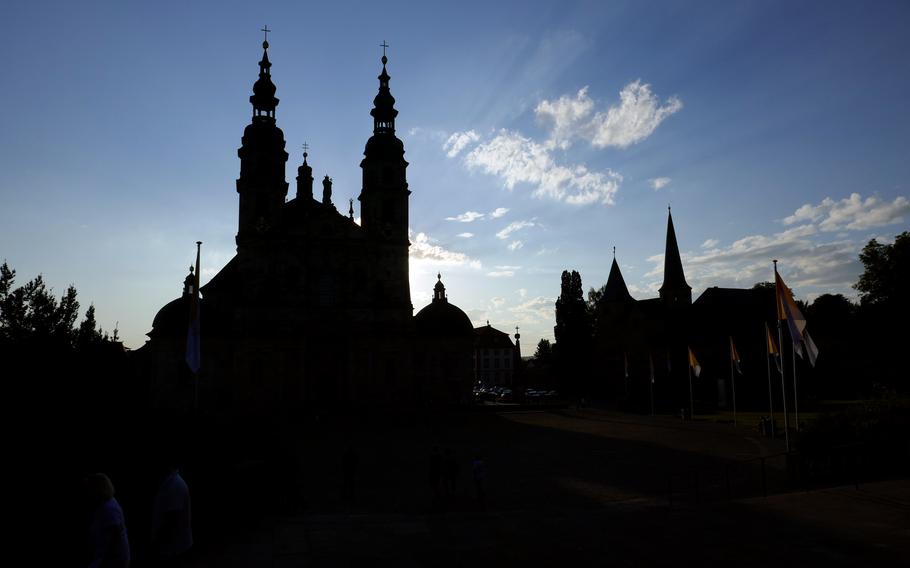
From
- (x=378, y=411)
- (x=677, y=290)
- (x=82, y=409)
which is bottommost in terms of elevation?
(x=378, y=411)

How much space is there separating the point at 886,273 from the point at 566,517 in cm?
4779

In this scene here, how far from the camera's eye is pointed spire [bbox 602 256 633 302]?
77312mm

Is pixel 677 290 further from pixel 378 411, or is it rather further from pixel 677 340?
pixel 378 411

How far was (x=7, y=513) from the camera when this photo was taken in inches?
324

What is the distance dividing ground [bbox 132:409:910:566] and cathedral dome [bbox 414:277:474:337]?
105ft

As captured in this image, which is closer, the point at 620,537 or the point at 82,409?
the point at 620,537

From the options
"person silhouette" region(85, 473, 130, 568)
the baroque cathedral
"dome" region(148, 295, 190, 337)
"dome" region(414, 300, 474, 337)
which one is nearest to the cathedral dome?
"dome" region(414, 300, 474, 337)

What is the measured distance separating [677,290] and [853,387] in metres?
22.0

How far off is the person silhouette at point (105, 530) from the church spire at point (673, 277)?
78.2 meters

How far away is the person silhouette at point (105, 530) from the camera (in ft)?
19.9

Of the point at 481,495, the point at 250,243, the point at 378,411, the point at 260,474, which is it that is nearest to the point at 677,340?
the point at 378,411

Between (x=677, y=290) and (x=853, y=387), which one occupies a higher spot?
(x=677, y=290)

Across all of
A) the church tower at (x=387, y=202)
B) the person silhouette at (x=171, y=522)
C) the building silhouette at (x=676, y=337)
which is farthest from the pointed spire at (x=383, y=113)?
the person silhouette at (x=171, y=522)

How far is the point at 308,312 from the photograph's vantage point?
52188 mm
